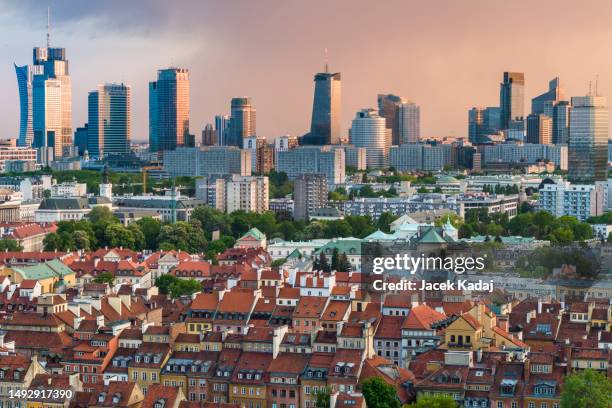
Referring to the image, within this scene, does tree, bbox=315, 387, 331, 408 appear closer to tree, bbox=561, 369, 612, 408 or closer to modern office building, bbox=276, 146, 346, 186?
tree, bbox=561, 369, 612, 408

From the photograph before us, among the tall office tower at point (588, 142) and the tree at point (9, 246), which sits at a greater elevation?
the tall office tower at point (588, 142)

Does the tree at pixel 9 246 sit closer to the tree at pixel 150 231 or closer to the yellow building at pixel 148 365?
the tree at pixel 150 231

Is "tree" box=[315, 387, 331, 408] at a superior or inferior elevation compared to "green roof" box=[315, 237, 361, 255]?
inferior

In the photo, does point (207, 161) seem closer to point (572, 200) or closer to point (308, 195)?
A: point (308, 195)

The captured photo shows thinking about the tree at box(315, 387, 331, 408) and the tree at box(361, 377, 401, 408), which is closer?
the tree at box(361, 377, 401, 408)

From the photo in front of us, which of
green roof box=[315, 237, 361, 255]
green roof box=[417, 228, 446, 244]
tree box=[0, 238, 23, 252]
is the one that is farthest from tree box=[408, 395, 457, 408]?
tree box=[0, 238, 23, 252]

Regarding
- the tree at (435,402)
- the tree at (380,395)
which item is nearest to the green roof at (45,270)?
the tree at (380,395)
